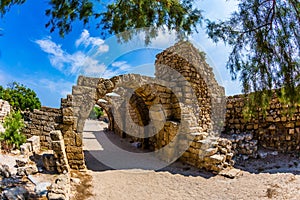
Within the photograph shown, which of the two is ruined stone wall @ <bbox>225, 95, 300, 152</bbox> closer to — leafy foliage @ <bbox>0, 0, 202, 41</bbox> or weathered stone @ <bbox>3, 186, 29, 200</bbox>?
leafy foliage @ <bbox>0, 0, 202, 41</bbox>

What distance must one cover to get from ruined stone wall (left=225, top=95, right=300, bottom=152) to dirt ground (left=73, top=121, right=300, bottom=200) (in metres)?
0.85

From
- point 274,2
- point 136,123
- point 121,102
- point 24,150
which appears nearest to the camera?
point 274,2

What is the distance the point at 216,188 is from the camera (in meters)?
5.00

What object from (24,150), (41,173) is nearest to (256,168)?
(41,173)

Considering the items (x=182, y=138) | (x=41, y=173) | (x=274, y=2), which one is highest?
(x=274, y=2)

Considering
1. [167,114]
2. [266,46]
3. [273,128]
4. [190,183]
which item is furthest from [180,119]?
[266,46]

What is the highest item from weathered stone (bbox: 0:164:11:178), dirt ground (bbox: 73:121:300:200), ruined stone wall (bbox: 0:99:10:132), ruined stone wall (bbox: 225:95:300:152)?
ruined stone wall (bbox: 0:99:10:132)

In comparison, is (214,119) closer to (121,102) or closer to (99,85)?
(99,85)

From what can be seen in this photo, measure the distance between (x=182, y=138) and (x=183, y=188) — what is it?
210 centimetres

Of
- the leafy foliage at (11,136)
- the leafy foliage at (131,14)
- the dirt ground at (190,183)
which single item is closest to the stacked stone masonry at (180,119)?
the dirt ground at (190,183)

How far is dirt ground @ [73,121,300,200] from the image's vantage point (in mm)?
4582

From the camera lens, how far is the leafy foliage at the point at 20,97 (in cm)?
1073

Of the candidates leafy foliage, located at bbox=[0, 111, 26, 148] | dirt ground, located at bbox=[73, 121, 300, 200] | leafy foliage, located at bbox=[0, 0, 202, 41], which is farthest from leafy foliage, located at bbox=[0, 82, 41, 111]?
leafy foliage, located at bbox=[0, 0, 202, 41]

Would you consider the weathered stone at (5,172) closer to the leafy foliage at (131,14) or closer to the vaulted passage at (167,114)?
the vaulted passage at (167,114)
